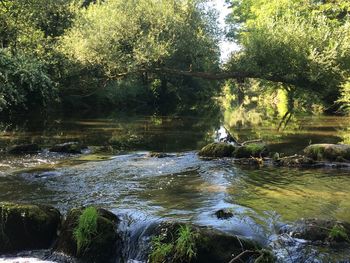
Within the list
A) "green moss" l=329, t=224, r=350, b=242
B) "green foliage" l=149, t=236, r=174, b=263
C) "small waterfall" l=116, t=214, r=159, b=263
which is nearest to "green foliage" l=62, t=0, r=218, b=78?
"small waterfall" l=116, t=214, r=159, b=263

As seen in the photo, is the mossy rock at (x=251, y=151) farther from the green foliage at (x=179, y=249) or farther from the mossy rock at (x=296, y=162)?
the green foliage at (x=179, y=249)

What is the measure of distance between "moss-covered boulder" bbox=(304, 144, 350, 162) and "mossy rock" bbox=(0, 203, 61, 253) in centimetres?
1115

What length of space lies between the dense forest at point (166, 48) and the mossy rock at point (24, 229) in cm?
1362

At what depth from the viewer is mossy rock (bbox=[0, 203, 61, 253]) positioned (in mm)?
9711

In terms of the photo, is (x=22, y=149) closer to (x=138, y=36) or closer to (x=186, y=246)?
(x=186, y=246)

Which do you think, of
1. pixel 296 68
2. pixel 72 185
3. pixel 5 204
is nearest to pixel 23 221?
pixel 5 204

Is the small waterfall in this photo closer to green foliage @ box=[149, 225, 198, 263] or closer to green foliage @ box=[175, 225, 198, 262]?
green foliage @ box=[149, 225, 198, 263]

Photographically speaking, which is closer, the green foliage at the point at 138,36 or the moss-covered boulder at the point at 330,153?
the moss-covered boulder at the point at 330,153

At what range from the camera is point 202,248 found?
8672mm

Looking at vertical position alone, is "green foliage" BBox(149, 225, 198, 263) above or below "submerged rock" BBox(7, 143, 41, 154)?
below

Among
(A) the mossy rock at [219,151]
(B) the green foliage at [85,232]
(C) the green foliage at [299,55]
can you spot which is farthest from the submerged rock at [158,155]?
(C) the green foliage at [299,55]

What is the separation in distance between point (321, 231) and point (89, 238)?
16.1ft

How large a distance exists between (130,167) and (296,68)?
16.8 m

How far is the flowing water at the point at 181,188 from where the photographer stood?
997 cm
